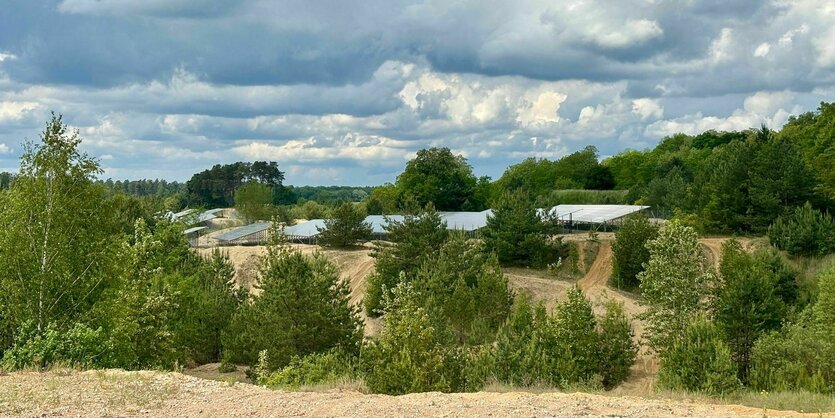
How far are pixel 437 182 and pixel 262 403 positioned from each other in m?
78.3

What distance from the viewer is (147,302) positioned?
92.4ft

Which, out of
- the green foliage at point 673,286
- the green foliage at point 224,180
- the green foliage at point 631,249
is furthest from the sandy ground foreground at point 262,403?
the green foliage at point 224,180

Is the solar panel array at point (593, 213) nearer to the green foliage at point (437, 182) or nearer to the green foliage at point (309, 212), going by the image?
the green foliage at point (437, 182)

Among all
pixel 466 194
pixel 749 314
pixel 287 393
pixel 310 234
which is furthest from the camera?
pixel 466 194

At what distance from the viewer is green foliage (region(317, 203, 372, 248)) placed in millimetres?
68375

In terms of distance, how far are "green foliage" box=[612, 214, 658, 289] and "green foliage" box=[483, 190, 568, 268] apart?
6291mm

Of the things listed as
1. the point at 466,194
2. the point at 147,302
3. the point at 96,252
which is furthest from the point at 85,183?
the point at 466,194

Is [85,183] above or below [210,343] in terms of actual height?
above

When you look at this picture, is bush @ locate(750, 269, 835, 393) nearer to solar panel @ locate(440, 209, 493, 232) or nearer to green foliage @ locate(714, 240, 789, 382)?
green foliage @ locate(714, 240, 789, 382)

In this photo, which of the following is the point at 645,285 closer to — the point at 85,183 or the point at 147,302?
the point at 147,302

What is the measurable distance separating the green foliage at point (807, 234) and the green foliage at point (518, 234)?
16210 mm

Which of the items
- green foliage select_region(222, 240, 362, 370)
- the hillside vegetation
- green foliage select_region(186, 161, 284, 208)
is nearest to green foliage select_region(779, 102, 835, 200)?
the hillside vegetation

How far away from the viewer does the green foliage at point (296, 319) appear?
3048 cm

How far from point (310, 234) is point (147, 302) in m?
46.7
